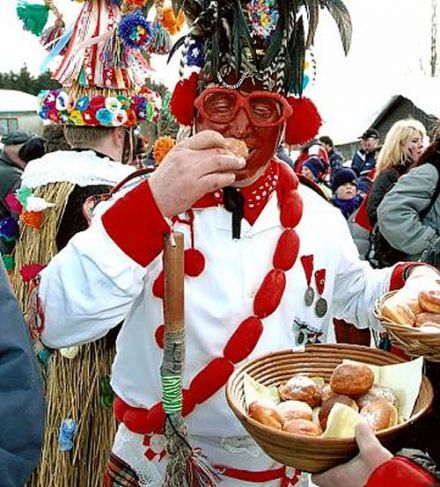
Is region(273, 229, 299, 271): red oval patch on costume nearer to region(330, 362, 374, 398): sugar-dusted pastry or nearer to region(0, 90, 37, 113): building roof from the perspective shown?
region(330, 362, 374, 398): sugar-dusted pastry

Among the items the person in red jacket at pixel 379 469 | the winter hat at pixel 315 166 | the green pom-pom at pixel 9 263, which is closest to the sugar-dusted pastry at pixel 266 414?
the person in red jacket at pixel 379 469

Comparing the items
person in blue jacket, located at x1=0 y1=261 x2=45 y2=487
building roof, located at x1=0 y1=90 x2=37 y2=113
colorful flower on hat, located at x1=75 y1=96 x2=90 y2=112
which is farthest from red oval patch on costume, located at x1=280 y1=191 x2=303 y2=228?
building roof, located at x1=0 y1=90 x2=37 y2=113

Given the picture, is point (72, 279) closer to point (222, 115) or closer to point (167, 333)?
point (167, 333)

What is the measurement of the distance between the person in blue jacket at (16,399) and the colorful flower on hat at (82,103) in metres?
1.62

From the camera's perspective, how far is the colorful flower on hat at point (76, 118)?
99.9 inches

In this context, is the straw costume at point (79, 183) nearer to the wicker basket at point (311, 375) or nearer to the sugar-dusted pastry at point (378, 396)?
the wicker basket at point (311, 375)

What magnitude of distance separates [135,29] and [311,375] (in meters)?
1.46

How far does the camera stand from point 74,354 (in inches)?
94.3

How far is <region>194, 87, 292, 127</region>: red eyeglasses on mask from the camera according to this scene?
61.0 inches

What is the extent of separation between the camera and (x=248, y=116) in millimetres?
1555

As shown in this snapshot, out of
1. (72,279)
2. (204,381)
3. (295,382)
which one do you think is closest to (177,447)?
(204,381)

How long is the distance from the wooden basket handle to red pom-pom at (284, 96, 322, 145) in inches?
22.1

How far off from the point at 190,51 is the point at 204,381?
0.81 meters

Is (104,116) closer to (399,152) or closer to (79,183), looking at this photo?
(79,183)
